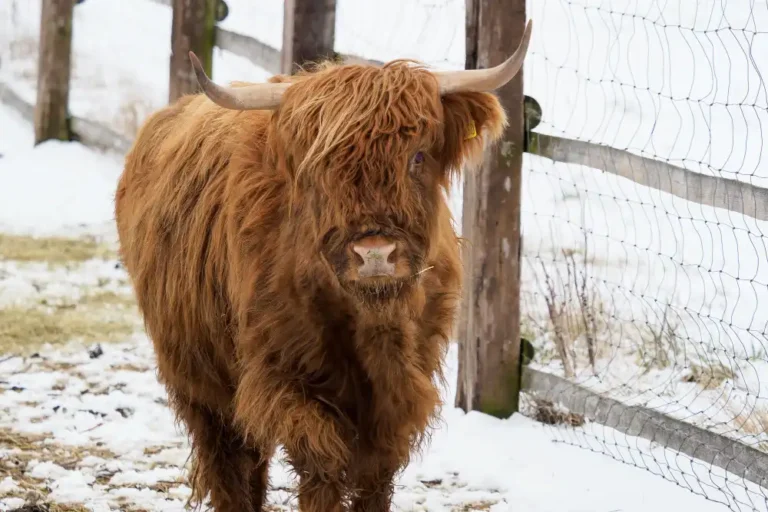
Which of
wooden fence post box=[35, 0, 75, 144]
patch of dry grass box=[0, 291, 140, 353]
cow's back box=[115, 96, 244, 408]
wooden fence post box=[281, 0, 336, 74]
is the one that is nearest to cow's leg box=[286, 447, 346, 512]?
cow's back box=[115, 96, 244, 408]

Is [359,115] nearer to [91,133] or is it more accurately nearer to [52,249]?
[52,249]

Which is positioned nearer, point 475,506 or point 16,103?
point 475,506

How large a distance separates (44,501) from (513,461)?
6.69ft

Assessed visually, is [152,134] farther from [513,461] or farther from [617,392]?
[617,392]

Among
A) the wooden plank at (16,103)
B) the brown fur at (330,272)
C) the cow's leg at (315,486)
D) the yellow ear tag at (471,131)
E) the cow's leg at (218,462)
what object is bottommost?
the wooden plank at (16,103)

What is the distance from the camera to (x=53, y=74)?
11.5m

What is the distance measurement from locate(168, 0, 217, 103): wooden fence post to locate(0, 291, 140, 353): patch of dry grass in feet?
6.26

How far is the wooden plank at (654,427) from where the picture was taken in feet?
13.1

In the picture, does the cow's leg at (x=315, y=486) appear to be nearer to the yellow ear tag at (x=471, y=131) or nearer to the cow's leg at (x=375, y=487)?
the cow's leg at (x=375, y=487)

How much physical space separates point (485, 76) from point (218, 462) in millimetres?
1865

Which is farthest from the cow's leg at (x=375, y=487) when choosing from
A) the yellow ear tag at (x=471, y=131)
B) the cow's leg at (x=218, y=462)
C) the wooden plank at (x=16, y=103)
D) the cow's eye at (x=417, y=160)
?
the wooden plank at (x=16, y=103)

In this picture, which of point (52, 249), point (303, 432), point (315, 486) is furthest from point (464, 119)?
point (52, 249)

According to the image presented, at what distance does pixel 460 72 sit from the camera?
11.2 feet

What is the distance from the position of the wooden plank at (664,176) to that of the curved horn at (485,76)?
116cm
